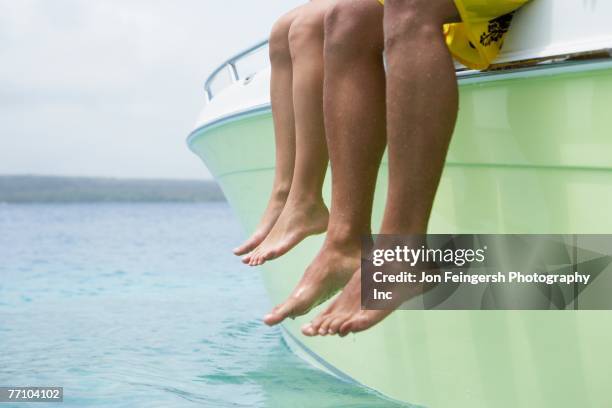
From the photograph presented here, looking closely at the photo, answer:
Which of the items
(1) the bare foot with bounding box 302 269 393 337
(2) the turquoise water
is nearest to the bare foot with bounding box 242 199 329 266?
(1) the bare foot with bounding box 302 269 393 337

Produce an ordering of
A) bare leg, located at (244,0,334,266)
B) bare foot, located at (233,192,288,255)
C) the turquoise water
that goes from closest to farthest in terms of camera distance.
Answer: bare leg, located at (244,0,334,266)
bare foot, located at (233,192,288,255)
the turquoise water

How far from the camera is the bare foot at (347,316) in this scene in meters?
1.74

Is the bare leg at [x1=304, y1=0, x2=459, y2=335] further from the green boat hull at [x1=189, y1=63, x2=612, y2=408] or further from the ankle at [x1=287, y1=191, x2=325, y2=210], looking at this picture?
the ankle at [x1=287, y1=191, x2=325, y2=210]

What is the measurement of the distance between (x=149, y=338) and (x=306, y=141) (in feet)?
9.84

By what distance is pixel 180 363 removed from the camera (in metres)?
4.11

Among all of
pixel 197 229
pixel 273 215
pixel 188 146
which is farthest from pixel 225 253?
pixel 273 215

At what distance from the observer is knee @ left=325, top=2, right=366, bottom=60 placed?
1878mm

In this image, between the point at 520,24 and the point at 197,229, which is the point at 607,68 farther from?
the point at 197,229

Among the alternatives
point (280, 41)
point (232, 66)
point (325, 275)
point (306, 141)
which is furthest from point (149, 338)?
point (325, 275)

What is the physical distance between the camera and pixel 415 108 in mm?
1679

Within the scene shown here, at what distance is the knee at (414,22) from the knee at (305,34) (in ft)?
1.46

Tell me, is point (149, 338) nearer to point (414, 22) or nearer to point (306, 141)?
point (306, 141)

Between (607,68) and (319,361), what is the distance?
200 cm

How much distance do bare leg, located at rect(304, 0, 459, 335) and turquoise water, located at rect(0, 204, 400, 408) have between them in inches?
46.5
